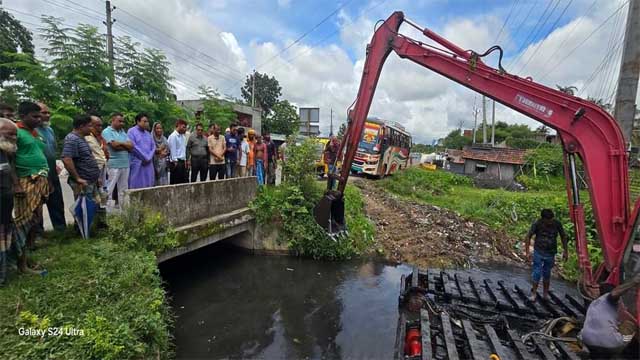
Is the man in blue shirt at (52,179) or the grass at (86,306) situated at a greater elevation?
the man in blue shirt at (52,179)

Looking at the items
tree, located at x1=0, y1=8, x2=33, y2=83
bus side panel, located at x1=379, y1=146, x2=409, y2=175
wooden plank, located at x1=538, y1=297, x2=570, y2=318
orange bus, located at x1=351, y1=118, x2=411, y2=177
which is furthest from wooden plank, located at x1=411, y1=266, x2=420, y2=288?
tree, located at x1=0, y1=8, x2=33, y2=83

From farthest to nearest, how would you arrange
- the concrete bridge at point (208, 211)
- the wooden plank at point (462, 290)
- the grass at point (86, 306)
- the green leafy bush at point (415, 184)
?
the green leafy bush at point (415, 184), the concrete bridge at point (208, 211), the wooden plank at point (462, 290), the grass at point (86, 306)

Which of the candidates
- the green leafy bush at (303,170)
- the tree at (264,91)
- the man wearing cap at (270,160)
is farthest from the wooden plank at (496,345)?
the tree at (264,91)

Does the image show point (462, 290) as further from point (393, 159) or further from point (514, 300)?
point (393, 159)

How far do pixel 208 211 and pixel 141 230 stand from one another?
6.60ft

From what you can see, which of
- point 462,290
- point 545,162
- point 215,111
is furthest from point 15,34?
point 545,162

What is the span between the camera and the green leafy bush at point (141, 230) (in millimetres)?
4914

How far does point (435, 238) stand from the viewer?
998 centimetres

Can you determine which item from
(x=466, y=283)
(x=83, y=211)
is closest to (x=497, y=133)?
(x=466, y=283)

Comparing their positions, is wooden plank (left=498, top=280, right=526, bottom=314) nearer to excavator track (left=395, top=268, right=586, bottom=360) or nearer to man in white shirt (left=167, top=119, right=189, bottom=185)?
excavator track (left=395, top=268, right=586, bottom=360)

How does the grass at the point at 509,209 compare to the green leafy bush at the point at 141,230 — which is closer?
the green leafy bush at the point at 141,230

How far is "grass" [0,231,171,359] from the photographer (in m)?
2.74

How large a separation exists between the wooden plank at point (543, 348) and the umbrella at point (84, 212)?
6239mm

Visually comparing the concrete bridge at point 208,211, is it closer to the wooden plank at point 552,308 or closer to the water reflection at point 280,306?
the water reflection at point 280,306
